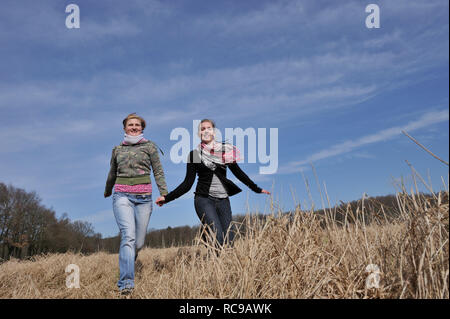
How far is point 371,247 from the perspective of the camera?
3.03m

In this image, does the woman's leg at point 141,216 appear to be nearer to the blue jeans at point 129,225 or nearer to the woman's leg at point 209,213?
the blue jeans at point 129,225

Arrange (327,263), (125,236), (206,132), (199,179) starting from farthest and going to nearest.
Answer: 1. (206,132)
2. (199,179)
3. (125,236)
4. (327,263)

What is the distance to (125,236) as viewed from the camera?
4.09 metres

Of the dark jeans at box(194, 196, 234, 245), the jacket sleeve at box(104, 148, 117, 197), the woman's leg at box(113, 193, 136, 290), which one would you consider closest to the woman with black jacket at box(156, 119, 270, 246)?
the dark jeans at box(194, 196, 234, 245)

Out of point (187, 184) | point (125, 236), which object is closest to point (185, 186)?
point (187, 184)

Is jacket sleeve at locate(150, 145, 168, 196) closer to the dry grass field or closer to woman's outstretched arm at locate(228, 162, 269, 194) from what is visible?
woman's outstretched arm at locate(228, 162, 269, 194)

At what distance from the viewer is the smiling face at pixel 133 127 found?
4.59 meters

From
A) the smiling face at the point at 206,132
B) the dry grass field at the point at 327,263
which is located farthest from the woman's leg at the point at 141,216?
the smiling face at the point at 206,132

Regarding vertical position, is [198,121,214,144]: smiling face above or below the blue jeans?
above

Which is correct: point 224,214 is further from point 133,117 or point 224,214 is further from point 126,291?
point 133,117

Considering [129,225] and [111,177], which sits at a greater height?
[111,177]

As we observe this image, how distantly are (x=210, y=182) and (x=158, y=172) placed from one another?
2.47ft

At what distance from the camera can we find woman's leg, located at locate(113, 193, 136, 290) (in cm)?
396
